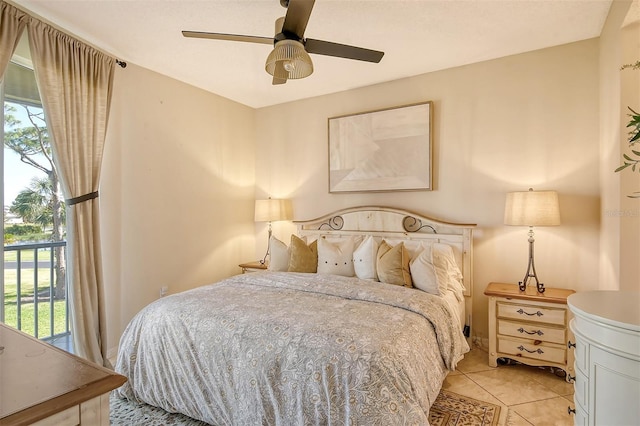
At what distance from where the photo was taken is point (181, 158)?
12.1 feet

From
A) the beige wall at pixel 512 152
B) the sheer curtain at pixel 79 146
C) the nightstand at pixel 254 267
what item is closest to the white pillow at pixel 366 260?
the beige wall at pixel 512 152

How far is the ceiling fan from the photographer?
1837 mm

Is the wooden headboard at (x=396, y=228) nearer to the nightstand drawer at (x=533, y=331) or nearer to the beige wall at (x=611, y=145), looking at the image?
the nightstand drawer at (x=533, y=331)

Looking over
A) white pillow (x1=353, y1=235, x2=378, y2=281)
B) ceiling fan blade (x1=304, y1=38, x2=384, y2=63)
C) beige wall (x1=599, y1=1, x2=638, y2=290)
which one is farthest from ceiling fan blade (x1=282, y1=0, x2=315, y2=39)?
beige wall (x1=599, y1=1, x2=638, y2=290)

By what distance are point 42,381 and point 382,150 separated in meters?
3.37

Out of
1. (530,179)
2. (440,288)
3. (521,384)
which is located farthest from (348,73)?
(521,384)

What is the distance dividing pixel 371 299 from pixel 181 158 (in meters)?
2.65

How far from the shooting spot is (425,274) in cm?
262

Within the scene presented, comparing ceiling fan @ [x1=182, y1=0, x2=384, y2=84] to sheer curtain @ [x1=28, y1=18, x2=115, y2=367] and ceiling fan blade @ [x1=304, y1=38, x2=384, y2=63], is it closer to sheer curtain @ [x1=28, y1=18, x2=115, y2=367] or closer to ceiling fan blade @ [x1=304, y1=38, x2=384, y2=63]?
ceiling fan blade @ [x1=304, y1=38, x2=384, y2=63]

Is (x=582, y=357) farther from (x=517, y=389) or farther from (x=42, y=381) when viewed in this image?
(x=42, y=381)

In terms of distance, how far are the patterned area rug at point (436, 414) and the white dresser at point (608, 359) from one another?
89 cm

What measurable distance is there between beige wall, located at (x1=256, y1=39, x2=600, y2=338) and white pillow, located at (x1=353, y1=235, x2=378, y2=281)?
0.86m

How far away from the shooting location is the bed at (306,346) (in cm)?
158

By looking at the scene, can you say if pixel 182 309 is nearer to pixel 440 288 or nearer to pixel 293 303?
pixel 293 303
